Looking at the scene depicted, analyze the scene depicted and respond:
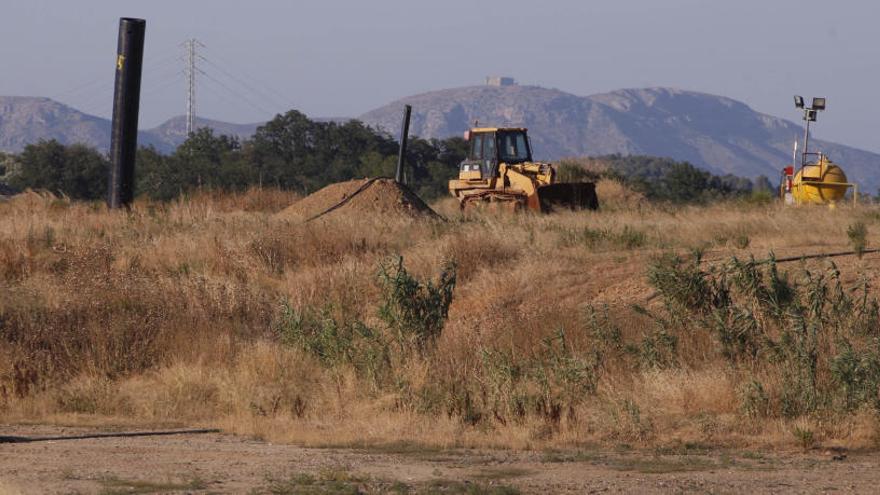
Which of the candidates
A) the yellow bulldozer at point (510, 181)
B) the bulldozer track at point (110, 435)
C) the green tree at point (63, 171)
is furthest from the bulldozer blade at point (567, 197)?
the green tree at point (63, 171)

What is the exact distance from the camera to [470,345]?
1459cm

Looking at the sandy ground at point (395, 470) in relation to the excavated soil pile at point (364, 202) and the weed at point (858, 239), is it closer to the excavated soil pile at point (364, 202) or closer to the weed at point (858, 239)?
the weed at point (858, 239)

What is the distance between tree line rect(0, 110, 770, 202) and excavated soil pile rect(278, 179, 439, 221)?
15.3 m

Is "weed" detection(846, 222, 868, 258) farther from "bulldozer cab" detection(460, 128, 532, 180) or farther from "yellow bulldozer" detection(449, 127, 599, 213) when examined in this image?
"bulldozer cab" detection(460, 128, 532, 180)

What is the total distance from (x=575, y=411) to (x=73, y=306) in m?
7.19

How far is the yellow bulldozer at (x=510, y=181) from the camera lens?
102 feet

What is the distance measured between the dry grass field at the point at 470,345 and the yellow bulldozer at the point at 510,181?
10007 millimetres

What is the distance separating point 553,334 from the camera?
1478 cm

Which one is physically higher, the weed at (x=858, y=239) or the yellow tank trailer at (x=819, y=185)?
the yellow tank trailer at (x=819, y=185)

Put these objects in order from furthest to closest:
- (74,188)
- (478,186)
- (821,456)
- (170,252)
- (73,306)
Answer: (74,188) < (478,186) < (170,252) < (73,306) < (821,456)

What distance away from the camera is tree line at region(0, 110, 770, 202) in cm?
5072

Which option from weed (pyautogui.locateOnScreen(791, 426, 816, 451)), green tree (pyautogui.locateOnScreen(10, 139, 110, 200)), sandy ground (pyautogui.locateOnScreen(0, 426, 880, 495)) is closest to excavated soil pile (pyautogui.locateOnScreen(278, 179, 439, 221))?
sandy ground (pyautogui.locateOnScreen(0, 426, 880, 495))

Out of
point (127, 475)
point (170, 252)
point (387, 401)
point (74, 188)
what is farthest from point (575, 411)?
point (74, 188)

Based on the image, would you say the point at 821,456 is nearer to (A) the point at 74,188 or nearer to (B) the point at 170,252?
(B) the point at 170,252
